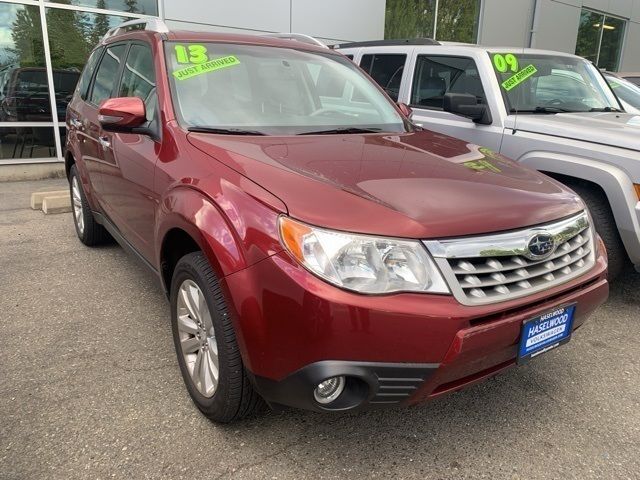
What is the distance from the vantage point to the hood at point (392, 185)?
6.04 ft

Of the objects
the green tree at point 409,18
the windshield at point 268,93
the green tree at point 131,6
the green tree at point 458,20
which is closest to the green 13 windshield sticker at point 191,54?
the windshield at point 268,93

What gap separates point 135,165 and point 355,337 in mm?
1789

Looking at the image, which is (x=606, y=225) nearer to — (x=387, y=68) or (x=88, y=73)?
(x=387, y=68)

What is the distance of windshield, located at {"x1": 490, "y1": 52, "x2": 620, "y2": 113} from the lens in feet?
14.5

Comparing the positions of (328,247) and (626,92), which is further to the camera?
(626,92)

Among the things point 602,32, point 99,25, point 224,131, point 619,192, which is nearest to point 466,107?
point 619,192

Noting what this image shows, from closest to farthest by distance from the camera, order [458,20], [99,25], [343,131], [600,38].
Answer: [343,131] < [99,25] < [458,20] < [600,38]

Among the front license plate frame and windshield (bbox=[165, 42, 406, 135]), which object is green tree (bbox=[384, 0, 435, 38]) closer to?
windshield (bbox=[165, 42, 406, 135])

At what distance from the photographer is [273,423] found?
2359 millimetres

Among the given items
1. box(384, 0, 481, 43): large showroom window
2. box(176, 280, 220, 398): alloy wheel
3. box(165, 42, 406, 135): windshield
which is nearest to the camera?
box(176, 280, 220, 398): alloy wheel

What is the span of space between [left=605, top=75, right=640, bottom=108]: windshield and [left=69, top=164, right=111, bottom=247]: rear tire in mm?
6134

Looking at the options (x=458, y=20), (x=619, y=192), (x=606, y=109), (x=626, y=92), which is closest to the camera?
(x=619, y=192)

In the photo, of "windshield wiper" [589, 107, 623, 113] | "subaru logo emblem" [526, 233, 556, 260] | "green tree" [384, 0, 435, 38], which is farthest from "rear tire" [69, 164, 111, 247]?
"green tree" [384, 0, 435, 38]

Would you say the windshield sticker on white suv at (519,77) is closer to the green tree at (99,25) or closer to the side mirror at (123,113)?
the side mirror at (123,113)
